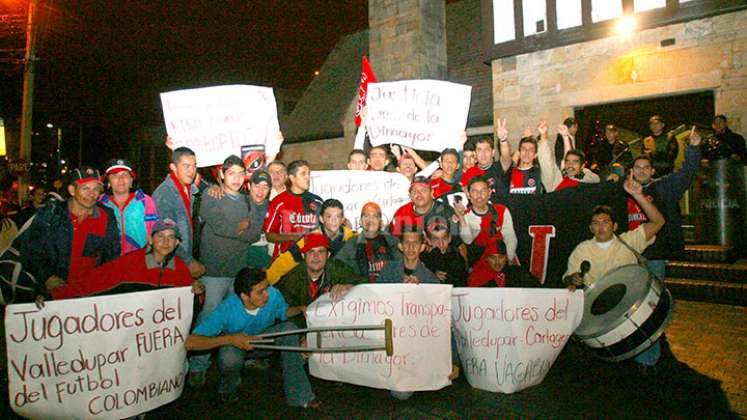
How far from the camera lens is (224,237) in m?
4.27

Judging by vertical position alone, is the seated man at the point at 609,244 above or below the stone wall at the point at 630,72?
below

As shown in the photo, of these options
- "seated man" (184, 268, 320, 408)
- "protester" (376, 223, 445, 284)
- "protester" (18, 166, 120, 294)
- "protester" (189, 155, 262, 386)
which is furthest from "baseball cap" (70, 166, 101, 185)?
"protester" (376, 223, 445, 284)

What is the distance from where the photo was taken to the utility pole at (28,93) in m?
14.0

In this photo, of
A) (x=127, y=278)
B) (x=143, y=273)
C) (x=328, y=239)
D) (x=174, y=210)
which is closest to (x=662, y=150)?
(x=328, y=239)

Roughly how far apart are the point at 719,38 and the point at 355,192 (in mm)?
7948

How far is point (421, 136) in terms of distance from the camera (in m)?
6.14

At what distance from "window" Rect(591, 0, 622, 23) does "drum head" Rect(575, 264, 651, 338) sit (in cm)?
777

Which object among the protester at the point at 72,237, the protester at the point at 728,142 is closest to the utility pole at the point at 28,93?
the protester at the point at 72,237

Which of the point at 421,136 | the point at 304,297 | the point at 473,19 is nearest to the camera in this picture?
the point at 304,297

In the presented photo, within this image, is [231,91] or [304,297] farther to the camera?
[231,91]

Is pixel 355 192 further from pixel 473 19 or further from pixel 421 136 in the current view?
pixel 473 19

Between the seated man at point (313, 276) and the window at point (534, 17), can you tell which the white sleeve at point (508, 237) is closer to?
the seated man at point (313, 276)

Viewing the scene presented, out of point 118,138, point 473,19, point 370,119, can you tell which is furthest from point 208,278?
point 118,138

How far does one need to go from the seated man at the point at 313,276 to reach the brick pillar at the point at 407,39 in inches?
408
